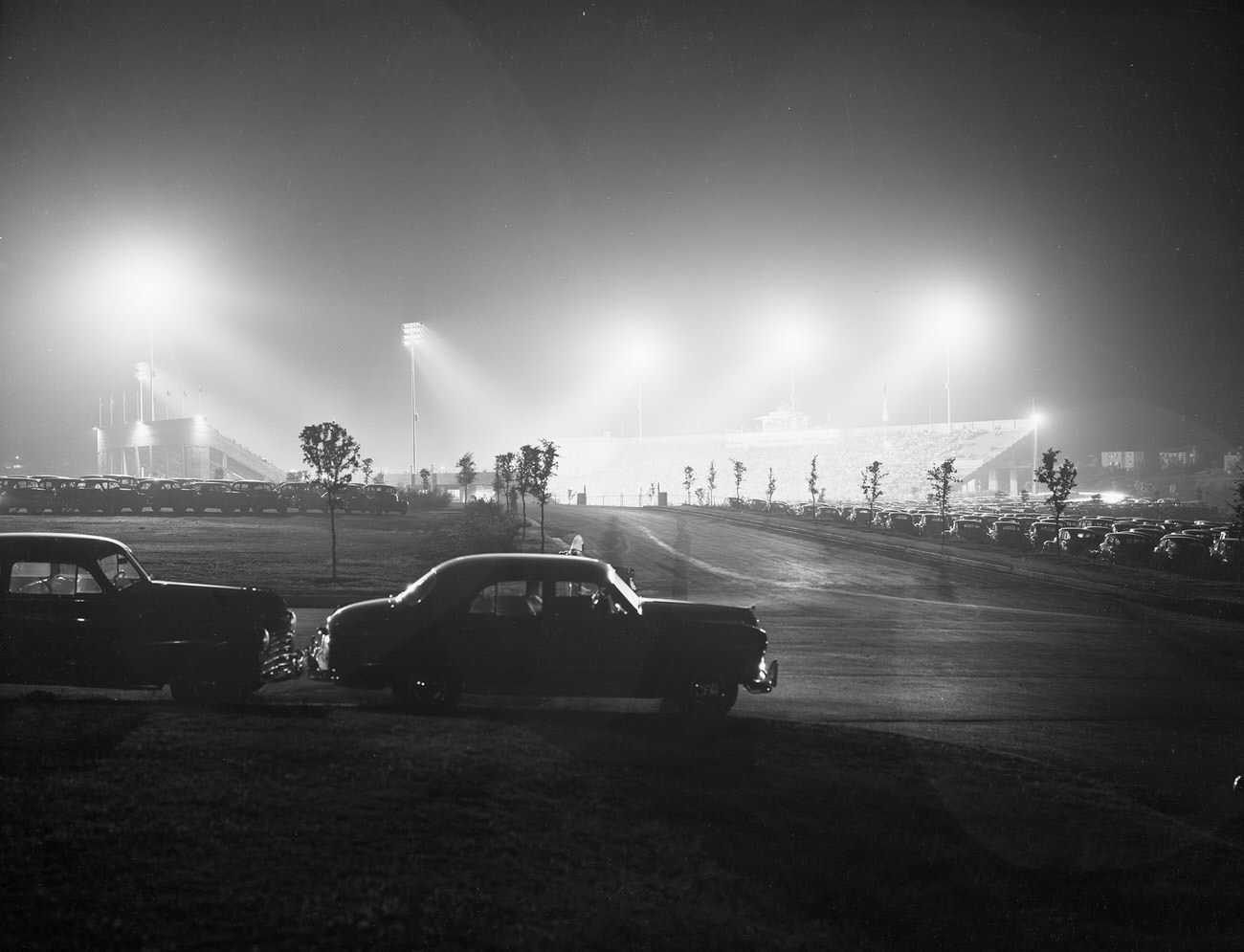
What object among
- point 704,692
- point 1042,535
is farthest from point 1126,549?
point 704,692

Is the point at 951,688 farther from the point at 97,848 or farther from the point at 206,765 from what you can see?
the point at 97,848

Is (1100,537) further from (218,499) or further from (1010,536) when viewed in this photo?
(218,499)

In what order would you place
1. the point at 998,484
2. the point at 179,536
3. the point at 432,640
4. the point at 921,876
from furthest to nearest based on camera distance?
the point at 998,484
the point at 179,536
the point at 432,640
the point at 921,876

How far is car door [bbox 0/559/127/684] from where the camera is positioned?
8.30 meters

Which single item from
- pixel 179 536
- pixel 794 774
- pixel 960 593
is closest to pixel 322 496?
pixel 179 536

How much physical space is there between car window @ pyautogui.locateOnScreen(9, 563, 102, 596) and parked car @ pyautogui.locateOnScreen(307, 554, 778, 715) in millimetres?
2221

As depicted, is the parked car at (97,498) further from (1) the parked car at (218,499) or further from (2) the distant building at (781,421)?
(2) the distant building at (781,421)

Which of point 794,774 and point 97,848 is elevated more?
point 97,848

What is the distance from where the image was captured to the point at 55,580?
8727mm

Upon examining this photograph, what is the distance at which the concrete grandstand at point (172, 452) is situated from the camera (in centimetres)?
7494

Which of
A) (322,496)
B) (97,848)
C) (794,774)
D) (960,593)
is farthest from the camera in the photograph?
(322,496)

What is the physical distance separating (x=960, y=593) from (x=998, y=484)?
8206cm

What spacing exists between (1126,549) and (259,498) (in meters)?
40.8

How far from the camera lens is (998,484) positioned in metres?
101
